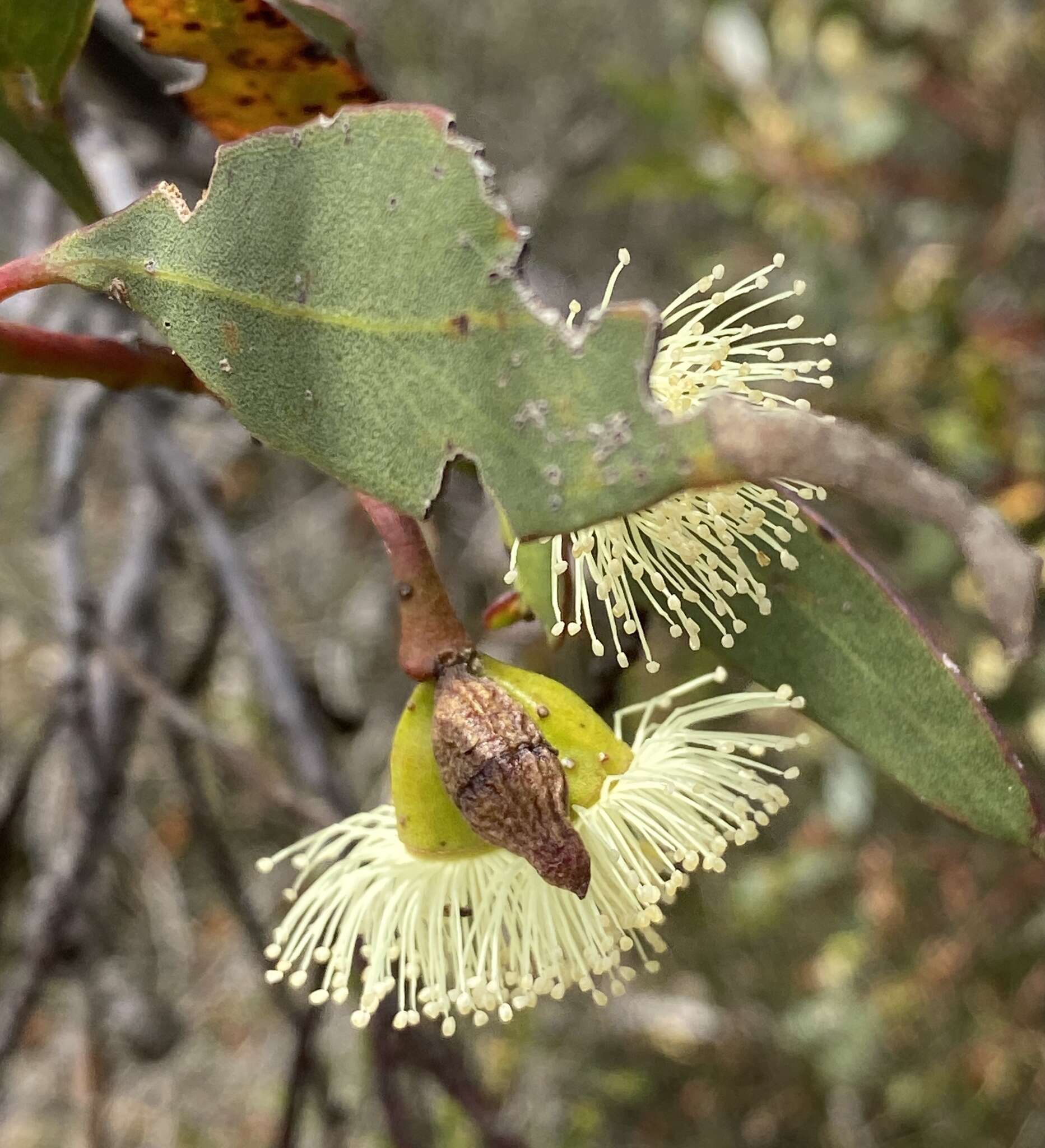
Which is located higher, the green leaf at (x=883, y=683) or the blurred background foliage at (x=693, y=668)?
the green leaf at (x=883, y=683)

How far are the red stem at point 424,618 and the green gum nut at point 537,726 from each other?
1cm

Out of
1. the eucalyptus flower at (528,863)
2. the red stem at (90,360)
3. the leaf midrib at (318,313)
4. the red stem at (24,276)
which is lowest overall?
the eucalyptus flower at (528,863)

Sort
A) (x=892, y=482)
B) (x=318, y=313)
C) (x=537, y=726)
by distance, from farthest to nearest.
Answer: (x=537, y=726) < (x=318, y=313) < (x=892, y=482)

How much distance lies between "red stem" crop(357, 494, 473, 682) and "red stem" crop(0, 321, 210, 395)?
4.9 inches

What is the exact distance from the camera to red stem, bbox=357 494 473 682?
502 millimetres

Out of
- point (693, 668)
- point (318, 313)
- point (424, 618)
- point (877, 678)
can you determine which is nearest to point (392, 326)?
point (318, 313)

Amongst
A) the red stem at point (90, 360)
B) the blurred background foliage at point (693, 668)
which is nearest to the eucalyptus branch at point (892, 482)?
the red stem at point (90, 360)

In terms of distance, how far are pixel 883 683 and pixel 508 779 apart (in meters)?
0.18

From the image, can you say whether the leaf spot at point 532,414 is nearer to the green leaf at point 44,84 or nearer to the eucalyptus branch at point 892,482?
the eucalyptus branch at point 892,482

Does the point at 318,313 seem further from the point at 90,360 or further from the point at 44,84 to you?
→ the point at 44,84

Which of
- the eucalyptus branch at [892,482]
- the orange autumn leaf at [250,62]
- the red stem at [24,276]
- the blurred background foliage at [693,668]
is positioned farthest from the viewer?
the blurred background foliage at [693,668]

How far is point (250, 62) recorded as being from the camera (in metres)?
0.61

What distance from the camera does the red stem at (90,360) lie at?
1.60 feet

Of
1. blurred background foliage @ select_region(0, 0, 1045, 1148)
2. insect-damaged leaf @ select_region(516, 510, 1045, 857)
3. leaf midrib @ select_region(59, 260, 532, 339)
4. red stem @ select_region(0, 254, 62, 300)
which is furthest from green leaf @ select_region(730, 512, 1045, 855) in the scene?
blurred background foliage @ select_region(0, 0, 1045, 1148)
